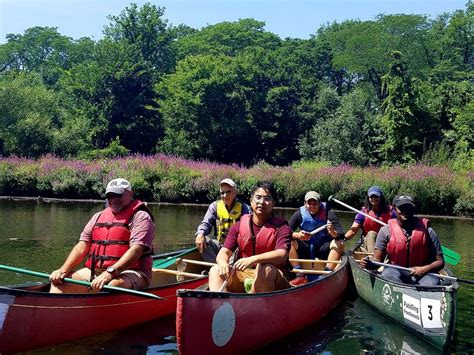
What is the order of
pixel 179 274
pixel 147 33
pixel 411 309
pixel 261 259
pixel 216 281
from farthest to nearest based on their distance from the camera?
pixel 147 33 < pixel 179 274 < pixel 411 309 < pixel 216 281 < pixel 261 259

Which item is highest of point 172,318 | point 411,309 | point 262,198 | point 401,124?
point 401,124

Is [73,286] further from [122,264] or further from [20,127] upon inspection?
[20,127]

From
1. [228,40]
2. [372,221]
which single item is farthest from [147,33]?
[372,221]

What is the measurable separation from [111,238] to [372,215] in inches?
187

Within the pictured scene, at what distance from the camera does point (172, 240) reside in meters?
14.3

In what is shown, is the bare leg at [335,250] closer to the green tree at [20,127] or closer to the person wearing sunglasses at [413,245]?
the person wearing sunglasses at [413,245]

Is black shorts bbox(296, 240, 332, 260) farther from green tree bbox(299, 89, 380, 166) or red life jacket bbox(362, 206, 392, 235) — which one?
green tree bbox(299, 89, 380, 166)

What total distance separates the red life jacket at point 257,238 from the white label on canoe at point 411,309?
5.77 feet

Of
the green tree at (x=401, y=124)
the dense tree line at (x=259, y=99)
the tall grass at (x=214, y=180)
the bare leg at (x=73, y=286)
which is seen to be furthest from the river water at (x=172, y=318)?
the dense tree line at (x=259, y=99)

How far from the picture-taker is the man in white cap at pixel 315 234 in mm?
8945

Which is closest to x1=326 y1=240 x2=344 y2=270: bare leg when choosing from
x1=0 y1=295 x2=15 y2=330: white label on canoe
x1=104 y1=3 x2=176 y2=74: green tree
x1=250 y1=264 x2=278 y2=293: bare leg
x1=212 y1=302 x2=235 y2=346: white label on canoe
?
x1=250 y1=264 x2=278 y2=293: bare leg

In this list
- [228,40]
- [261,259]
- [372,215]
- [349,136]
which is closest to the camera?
[261,259]

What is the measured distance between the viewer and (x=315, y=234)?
9.25m

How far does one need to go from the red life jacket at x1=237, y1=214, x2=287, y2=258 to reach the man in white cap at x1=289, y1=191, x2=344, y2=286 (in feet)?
7.87
